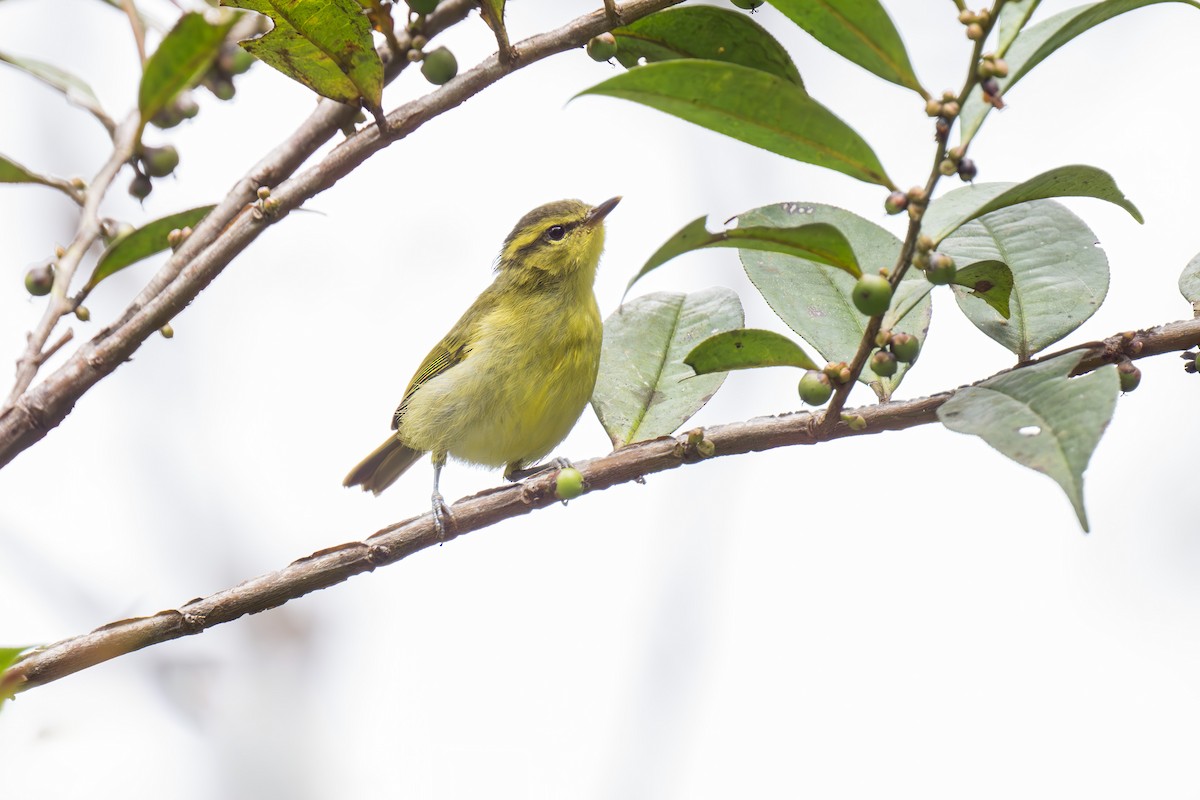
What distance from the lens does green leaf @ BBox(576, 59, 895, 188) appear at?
53.5 inches

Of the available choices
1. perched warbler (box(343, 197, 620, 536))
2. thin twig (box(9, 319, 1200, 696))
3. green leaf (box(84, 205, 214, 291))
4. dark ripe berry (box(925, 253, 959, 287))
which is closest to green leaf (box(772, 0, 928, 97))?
dark ripe berry (box(925, 253, 959, 287))

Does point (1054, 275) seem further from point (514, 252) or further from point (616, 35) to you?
point (514, 252)

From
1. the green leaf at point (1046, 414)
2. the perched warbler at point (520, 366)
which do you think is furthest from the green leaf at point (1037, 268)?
the perched warbler at point (520, 366)

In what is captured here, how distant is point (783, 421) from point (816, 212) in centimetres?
45

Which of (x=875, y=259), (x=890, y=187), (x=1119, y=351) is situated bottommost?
(x=1119, y=351)

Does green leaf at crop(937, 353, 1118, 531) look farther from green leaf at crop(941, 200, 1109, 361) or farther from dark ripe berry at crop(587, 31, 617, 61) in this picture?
dark ripe berry at crop(587, 31, 617, 61)

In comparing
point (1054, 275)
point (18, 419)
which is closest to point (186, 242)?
point (18, 419)

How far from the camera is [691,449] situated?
1.74m

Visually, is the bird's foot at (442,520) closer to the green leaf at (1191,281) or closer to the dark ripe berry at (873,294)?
the dark ripe berry at (873,294)

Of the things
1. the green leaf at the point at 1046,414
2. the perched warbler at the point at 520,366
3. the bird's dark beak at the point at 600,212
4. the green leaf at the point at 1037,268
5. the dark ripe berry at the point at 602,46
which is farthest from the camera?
the bird's dark beak at the point at 600,212

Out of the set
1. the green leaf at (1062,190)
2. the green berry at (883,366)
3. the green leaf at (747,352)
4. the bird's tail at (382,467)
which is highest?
the bird's tail at (382,467)

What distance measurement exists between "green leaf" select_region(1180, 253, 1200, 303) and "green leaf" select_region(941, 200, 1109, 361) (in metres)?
0.11

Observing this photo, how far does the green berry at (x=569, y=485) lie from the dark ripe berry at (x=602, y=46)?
2.09 feet

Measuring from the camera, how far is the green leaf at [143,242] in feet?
6.90
